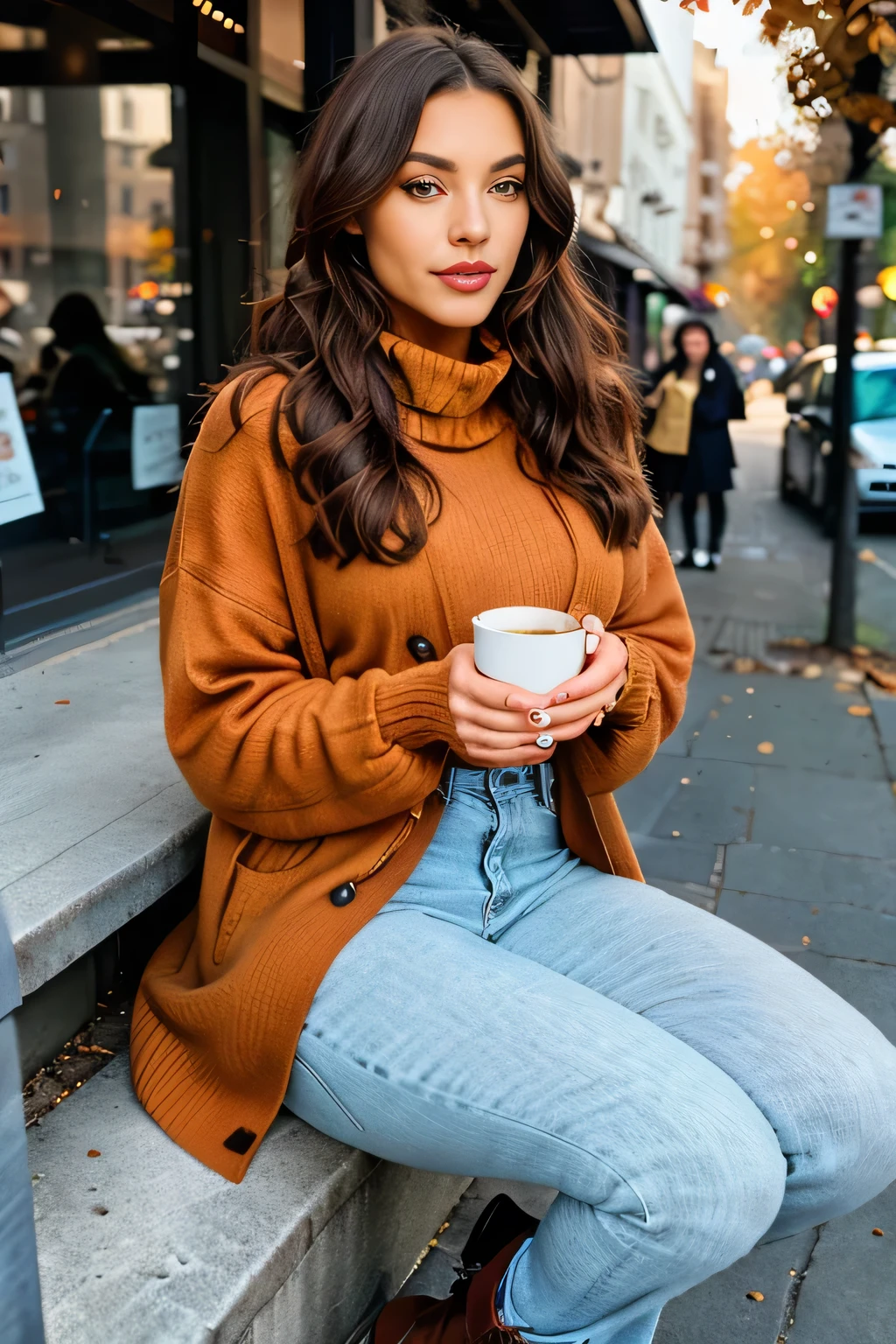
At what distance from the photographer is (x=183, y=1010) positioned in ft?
6.49

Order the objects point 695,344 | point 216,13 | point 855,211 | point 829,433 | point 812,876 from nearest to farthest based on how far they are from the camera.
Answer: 1. point 812,876
2. point 216,13
3. point 855,211
4. point 695,344
5. point 829,433

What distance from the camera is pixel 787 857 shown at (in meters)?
4.47

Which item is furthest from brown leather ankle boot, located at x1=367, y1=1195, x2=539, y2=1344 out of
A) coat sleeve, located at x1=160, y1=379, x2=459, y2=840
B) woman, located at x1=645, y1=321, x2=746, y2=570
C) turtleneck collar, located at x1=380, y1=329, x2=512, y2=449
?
woman, located at x1=645, y1=321, x2=746, y2=570

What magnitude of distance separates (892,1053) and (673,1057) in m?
0.43

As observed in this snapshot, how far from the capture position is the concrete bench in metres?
1.71

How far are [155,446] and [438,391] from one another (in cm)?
441

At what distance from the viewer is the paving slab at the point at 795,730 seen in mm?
5602

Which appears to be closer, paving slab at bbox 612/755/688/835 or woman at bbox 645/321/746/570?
paving slab at bbox 612/755/688/835

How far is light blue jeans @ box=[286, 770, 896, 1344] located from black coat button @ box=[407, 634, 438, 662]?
0.21m

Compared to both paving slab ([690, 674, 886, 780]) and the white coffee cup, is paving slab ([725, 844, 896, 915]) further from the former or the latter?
the white coffee cup

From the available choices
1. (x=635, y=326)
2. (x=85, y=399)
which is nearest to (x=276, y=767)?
(x=85, y=399)

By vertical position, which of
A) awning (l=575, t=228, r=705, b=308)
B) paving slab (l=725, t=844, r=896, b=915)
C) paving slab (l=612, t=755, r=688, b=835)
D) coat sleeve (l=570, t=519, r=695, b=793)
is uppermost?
awning (l=575, t=228, r=705, b=308)

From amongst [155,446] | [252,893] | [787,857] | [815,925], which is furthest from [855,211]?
[252,893]

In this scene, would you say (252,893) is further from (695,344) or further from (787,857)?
(695,344)
